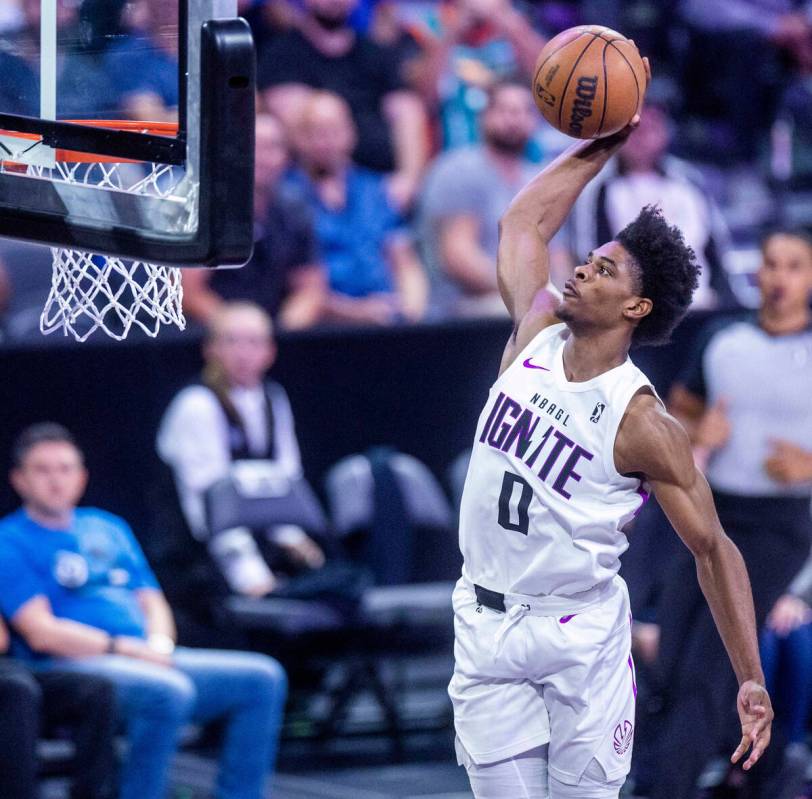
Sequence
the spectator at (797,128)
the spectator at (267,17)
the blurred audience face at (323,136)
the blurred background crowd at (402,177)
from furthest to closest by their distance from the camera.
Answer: the spectator at (797,128), the spectator at (267,17), the blurred audience face at (323,136), the blurred background crowd at (402,177)

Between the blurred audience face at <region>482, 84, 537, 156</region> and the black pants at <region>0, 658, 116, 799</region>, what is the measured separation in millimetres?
3592

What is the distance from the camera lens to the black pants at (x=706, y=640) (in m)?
5.99

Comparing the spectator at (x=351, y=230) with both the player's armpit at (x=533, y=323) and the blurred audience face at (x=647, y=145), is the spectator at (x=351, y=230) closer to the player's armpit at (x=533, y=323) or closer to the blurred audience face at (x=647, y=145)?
the blurred audience face at (x=647, y=145)

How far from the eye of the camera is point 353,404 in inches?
307

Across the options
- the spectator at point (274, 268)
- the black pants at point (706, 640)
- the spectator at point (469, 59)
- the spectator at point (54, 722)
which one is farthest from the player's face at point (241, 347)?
the spectator at point (469, 59)

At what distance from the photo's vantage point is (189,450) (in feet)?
23.2

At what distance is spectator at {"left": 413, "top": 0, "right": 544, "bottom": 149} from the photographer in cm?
911

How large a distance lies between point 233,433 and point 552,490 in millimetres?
3190

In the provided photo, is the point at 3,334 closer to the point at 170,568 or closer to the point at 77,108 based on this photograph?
the point at 170,568

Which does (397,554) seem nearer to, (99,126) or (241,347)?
(241,347)

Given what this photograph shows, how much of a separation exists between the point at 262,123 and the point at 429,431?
1629mm

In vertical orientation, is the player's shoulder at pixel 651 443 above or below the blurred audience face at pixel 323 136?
below

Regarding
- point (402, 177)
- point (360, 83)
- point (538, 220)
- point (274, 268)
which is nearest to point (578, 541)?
point (538, 220)

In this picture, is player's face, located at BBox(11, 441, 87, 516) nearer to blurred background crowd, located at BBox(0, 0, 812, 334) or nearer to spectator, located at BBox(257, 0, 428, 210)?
blurred background crowd, located at BBox(0, 0, 812, 334)
